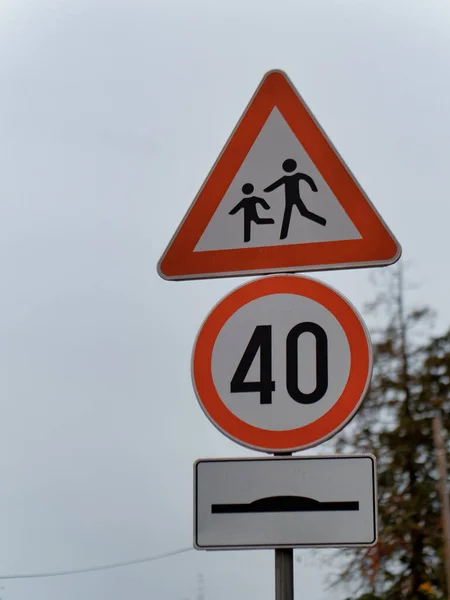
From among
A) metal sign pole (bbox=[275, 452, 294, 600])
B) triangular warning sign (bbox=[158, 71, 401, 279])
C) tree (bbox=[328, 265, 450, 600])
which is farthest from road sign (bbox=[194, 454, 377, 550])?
tree (bbox=[328, 265, 450, 600])

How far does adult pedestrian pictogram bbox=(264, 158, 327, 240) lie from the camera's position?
2098 mm

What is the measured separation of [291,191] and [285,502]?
2.30 feet

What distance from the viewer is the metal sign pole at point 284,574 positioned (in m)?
1.85

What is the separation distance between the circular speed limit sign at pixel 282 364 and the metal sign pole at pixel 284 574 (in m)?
0.21

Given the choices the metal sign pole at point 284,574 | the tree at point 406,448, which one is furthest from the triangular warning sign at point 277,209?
the tree at point 406,448

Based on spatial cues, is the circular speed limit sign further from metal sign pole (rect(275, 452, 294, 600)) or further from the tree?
the tree

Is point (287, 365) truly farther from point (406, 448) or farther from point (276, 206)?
point (406, 448)

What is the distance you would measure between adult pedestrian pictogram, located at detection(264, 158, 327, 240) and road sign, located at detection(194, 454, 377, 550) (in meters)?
0.53

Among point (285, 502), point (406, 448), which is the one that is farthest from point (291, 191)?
point (406, 448)

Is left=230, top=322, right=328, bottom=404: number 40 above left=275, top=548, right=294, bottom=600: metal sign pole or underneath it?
above

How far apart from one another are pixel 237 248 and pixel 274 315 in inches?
8.7

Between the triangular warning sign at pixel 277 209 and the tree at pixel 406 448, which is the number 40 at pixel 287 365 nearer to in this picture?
the triangular warning sign at pixel 277 209

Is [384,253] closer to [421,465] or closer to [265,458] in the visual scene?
[265,458]

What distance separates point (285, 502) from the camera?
1860mm
